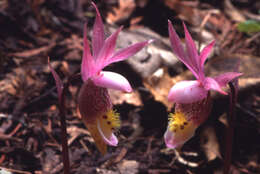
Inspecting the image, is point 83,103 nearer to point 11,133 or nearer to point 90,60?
point 90,60

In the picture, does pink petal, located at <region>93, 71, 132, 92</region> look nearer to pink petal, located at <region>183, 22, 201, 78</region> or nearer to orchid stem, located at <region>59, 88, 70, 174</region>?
orchid stem, located at <region>59, 88, 70, 174</region>

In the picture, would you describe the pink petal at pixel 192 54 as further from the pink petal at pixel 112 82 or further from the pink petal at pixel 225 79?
the pink petal at pixel 112 82

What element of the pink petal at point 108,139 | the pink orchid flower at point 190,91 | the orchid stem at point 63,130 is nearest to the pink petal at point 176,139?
the pink orchid flower at point 190,91

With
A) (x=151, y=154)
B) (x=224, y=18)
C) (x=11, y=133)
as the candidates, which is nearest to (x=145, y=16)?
(x=224, y=18)

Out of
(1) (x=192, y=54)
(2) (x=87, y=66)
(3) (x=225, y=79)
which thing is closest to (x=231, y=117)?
(3) (x=225, y=79)

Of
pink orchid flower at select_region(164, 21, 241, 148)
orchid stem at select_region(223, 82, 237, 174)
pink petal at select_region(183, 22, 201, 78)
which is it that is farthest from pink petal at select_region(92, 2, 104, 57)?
orchid stem at select_region(223, 82, 237, 174)

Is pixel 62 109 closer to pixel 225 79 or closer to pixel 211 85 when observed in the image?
pixel 211 85
